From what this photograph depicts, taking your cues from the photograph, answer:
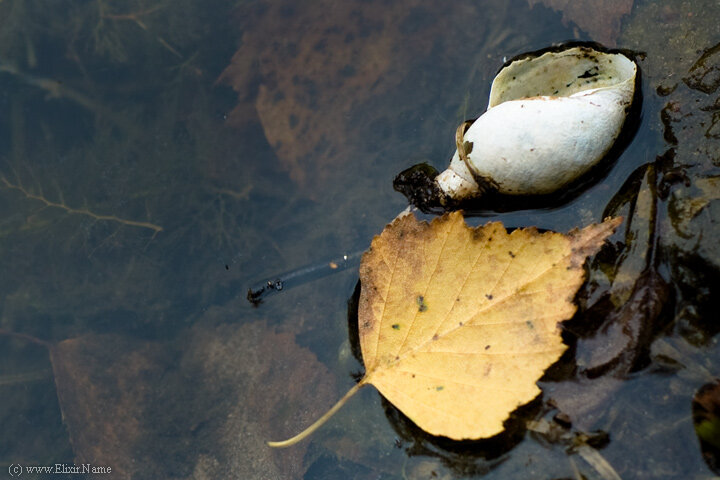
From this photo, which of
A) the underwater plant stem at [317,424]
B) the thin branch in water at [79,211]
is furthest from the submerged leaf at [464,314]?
the thin branch in water at [79,211]

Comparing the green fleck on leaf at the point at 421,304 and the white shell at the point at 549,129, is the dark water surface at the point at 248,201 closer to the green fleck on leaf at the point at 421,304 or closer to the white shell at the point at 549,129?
the white shell at the point at 549,129

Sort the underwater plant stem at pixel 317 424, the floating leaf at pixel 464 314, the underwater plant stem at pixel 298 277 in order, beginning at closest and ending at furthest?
the floating leaf at pixel 464 314 < the underwater plant stem at pixel 317 424 < the underwater plant stem at pixel 298 277

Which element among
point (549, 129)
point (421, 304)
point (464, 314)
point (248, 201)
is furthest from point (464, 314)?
point (248, 201)

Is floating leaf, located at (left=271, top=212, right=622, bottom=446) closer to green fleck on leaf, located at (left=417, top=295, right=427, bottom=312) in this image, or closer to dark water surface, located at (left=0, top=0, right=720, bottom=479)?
green fleck on leaf, located at (left=417, top=295, right=427, bottom=312)

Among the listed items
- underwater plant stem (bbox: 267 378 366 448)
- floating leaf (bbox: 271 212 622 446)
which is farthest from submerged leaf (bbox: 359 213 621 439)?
underwater plant stem (bbox: 267 378 366 448)

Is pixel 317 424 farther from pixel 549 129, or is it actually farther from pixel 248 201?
pixel 549 129

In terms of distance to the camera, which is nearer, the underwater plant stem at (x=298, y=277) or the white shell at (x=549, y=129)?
the white shell at (x=549, y=129)

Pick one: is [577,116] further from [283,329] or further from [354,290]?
[283,329]
